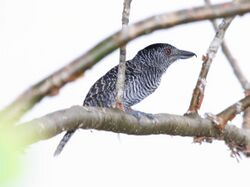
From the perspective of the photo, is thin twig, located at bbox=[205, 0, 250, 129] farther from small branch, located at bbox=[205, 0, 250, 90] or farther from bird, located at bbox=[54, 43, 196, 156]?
bird, located at bbox=[54, 43, 196, 156]

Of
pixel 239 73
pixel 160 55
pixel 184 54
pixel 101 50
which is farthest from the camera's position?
pixel 160 55

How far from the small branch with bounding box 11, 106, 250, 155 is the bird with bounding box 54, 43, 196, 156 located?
0.72 metres

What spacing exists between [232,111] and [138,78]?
4.56 ft

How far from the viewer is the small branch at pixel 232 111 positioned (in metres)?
1.40

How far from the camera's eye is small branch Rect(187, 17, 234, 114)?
4.69 feet

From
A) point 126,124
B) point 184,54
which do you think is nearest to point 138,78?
point 184,54

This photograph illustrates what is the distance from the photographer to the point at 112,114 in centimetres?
117

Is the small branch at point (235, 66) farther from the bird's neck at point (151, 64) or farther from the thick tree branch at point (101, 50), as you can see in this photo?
the thick tree branch at point (101, 50)

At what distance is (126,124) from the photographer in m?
1.21

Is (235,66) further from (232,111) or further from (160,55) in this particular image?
(160,55)

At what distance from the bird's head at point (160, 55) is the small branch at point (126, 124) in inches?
61.0

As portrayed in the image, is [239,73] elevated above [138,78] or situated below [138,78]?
below

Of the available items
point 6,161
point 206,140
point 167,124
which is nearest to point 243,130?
point 206,140

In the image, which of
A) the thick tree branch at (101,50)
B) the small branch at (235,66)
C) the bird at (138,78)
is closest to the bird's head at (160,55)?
the bird at (138,78)
